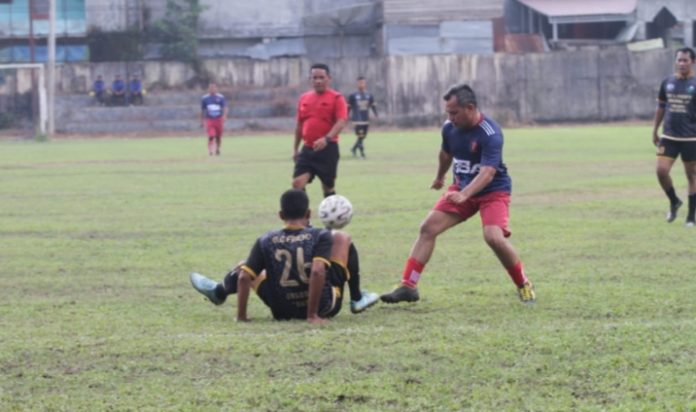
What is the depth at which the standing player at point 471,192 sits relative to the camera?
9.86 meters

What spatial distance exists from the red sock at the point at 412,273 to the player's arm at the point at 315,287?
1.09 meters

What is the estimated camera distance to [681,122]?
15680 millimetres

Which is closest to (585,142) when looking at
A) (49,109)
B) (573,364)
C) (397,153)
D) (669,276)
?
(397,153)

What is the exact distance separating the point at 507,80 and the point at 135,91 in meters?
15.9

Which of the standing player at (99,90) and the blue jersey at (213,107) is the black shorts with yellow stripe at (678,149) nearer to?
the blue jersey at (213,107)

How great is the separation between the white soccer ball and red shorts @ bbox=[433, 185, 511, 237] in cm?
75

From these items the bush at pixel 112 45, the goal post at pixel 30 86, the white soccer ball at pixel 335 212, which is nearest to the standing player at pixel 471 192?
the white soccer ball at pixel 335 212

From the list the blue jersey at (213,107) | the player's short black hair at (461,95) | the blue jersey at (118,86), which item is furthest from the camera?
the blue jersey at (118,86)

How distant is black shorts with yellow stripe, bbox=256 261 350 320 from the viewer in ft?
29.8

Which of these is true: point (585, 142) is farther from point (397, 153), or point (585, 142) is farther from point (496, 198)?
point (496, 198)

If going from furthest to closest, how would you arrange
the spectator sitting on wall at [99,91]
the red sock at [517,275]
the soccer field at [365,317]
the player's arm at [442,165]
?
1. the spectator sitting on wall at [99,91]
2. the player's arm at [442,165]
3. the red sock at [517,275]
4. the soccer field at [365,317]

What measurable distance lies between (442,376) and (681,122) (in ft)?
30.9

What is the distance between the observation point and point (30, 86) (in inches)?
2069

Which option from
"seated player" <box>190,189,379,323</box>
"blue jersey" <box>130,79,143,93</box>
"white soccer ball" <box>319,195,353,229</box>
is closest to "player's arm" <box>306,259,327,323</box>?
"seated player" <box>190,189,379,323</box>
